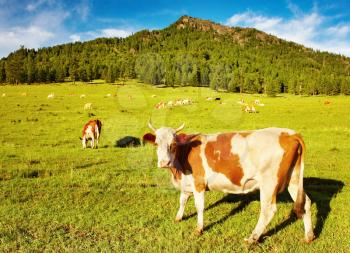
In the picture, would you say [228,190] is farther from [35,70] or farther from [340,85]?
[340,85]

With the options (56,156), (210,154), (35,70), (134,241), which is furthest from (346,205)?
(35,70)

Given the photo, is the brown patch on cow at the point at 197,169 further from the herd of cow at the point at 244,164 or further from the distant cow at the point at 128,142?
the distant cow at the point at 128,142

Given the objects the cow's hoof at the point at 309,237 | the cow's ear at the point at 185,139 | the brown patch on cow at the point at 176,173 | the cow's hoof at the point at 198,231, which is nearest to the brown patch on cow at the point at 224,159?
the cow's ear at the point at 185,139

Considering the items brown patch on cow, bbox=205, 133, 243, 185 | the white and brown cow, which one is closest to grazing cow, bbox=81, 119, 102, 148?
the white and brown cow

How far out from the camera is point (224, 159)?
299 inches

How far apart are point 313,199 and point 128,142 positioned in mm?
12591

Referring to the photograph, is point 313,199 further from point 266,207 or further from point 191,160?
point 191,160

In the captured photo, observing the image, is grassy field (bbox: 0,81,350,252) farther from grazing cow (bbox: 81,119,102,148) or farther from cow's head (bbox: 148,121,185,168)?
cow's head (bbox: 148,121,185,168)

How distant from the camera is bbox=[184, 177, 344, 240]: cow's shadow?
8.35m

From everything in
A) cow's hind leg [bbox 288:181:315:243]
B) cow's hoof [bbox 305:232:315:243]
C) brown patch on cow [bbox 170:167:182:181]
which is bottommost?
cow's hoof [bbox 305:232:315:243]

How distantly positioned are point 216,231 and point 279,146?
2338 mm

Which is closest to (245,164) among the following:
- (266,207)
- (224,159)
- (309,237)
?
(224,159)

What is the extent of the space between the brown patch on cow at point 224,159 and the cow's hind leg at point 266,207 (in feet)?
1.91

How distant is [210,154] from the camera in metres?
7.80
